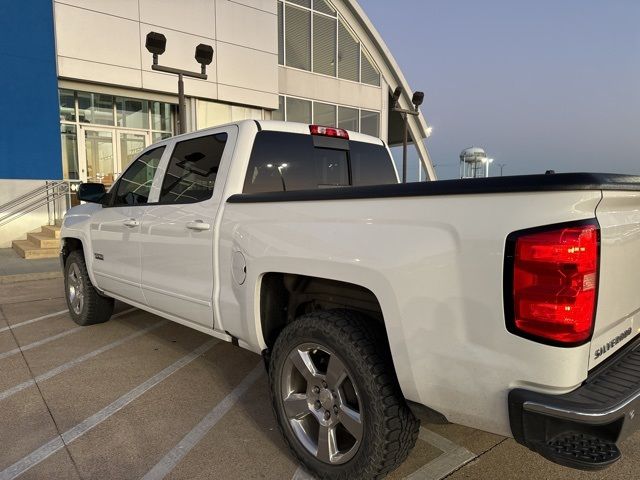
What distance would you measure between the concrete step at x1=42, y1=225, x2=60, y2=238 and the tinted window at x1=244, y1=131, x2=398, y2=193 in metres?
9.74

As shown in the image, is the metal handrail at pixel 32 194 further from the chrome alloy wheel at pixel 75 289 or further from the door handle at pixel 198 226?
the door handle at pixel 198 226

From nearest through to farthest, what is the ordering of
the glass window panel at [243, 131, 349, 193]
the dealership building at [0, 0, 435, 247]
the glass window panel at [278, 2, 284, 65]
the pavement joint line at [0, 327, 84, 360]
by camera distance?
1. the glass window panel at [243, 131, 349, 193]
2. the pavement joint line at [0, 327, 84, 360]
3. the dealership building at [0, 0, 435, 247]
4. the glass window panel at [278, 2, 284, 65]

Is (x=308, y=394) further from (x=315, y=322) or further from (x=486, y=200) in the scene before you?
(x=486, y=200)

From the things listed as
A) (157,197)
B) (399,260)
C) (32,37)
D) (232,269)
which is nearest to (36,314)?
(157,197)

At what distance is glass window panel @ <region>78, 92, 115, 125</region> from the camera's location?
13.4 metres

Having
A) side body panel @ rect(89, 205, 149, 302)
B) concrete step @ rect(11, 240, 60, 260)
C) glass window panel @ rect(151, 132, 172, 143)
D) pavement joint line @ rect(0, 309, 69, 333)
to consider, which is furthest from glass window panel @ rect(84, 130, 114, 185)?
side body panel @ rect(89, 205, 149, 302)

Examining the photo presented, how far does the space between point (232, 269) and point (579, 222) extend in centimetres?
194

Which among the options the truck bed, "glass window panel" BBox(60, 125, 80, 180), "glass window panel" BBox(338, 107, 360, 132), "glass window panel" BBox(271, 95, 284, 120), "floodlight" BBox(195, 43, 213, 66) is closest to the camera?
the truck bed

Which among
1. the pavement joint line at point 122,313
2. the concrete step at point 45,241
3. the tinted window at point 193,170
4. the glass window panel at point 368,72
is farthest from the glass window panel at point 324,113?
the tinted window at point 193,170

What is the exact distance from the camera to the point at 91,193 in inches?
186

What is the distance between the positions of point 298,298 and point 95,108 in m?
13.3

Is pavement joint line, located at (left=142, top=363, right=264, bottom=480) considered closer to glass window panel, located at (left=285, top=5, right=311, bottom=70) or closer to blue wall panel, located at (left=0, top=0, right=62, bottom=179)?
blue wall panel, located at (left=0, top=0, right=62, bottom=179)

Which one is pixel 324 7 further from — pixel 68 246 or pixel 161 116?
pixel 68 246

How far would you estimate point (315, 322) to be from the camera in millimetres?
2342
